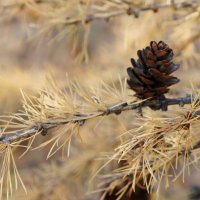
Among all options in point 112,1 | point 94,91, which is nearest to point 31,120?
point 94,91

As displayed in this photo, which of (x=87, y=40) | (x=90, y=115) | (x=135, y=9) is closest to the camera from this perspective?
(x=90, y=115)

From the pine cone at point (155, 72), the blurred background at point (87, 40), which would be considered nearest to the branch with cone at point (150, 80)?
the pine cone at point (155, 72)

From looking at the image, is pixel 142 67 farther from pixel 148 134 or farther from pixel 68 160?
pixel 68 160

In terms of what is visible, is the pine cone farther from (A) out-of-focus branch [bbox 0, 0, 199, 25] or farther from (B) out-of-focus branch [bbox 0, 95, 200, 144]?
(A) out-of-focus branch [bbox 0, 0, 199, 25]

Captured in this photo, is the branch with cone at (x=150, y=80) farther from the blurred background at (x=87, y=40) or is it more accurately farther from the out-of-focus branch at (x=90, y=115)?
the blurred background at (x=87, y=40)

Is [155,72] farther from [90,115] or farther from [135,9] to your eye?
[135,9]

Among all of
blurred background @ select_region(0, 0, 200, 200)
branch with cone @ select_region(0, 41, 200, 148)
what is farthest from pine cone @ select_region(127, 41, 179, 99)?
blurred background @ select_region(0, 0, 200, 200)

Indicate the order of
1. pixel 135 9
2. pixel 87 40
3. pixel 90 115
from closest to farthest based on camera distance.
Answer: pixel 90 115 → pixel 135 9 → pixel 87 40

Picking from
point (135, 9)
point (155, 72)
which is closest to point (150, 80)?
point (155, 72)
